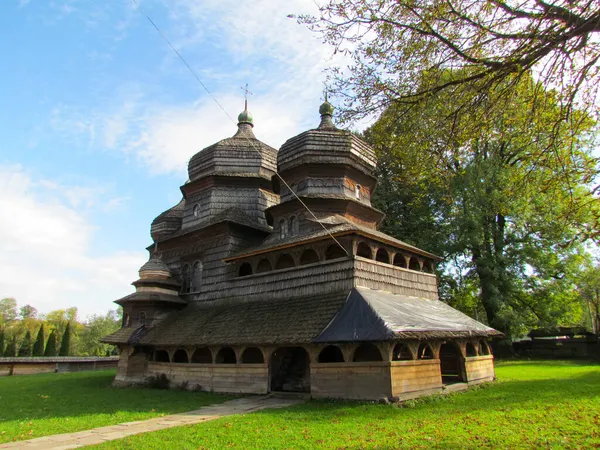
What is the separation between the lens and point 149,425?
380 inches

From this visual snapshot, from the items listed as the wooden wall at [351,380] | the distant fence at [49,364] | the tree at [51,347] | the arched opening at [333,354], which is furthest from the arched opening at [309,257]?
the tree at [51,347]

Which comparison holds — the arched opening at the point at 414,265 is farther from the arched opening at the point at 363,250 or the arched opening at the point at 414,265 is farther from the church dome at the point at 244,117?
the church dome at the point at 244,117

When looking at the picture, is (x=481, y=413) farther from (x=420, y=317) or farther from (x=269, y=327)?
(x=269, y=327)

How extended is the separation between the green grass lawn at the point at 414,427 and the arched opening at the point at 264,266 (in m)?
7.39

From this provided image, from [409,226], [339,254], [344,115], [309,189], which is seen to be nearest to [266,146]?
[309,189]

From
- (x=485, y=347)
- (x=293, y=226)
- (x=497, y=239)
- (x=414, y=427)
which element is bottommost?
(x=414, y=427)

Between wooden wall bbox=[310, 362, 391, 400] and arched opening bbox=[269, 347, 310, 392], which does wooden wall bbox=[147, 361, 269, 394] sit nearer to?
arched opening bbox=[269, 347, 310, 392]

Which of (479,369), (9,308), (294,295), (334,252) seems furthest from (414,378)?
(9,308)

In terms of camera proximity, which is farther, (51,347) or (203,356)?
(51,347)

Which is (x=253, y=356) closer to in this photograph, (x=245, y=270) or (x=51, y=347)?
(x=245, y=270)

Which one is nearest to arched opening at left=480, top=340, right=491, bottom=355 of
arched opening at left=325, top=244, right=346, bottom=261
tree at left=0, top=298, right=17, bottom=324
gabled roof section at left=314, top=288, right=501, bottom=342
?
gabled roof section at left=314, top=288, right=501, bottom=342

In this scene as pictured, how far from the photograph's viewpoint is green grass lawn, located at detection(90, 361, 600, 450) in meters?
7.36

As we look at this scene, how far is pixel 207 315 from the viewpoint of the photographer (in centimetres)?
1797

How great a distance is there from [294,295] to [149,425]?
695 cm
